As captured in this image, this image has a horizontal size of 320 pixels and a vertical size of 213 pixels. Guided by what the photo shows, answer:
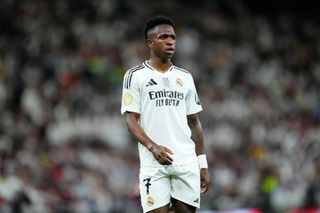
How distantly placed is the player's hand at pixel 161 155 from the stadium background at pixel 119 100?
5.94m

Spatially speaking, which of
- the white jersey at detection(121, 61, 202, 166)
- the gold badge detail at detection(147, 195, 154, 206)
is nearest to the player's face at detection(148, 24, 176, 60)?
the white jersey at detection(121, 61, 202, 166)

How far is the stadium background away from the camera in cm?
1518

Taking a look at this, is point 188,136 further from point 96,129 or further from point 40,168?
point 96,129

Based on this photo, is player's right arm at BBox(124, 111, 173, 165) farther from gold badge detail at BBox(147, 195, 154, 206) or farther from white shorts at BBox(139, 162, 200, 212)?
gold badge detail at BBox(147, 195, 154, 206)

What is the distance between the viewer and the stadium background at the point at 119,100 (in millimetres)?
15180

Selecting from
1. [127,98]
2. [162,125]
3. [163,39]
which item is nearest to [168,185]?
[162,125]

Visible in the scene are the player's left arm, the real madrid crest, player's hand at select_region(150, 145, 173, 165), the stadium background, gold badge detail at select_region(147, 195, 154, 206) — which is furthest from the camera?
the stadium background

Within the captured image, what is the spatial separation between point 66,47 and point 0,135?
3.81m

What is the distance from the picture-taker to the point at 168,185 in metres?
7.77

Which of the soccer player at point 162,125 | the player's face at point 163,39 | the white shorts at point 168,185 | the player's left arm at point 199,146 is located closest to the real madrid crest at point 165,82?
the soccer player at point 162,125

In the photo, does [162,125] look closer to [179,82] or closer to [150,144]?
[150,144]

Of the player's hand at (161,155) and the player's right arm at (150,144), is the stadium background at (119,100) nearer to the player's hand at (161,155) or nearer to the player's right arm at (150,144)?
the player's right arm at (150,144)

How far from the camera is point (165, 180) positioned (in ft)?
25.4

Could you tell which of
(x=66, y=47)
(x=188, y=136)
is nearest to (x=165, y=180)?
(x=188, y=136)
